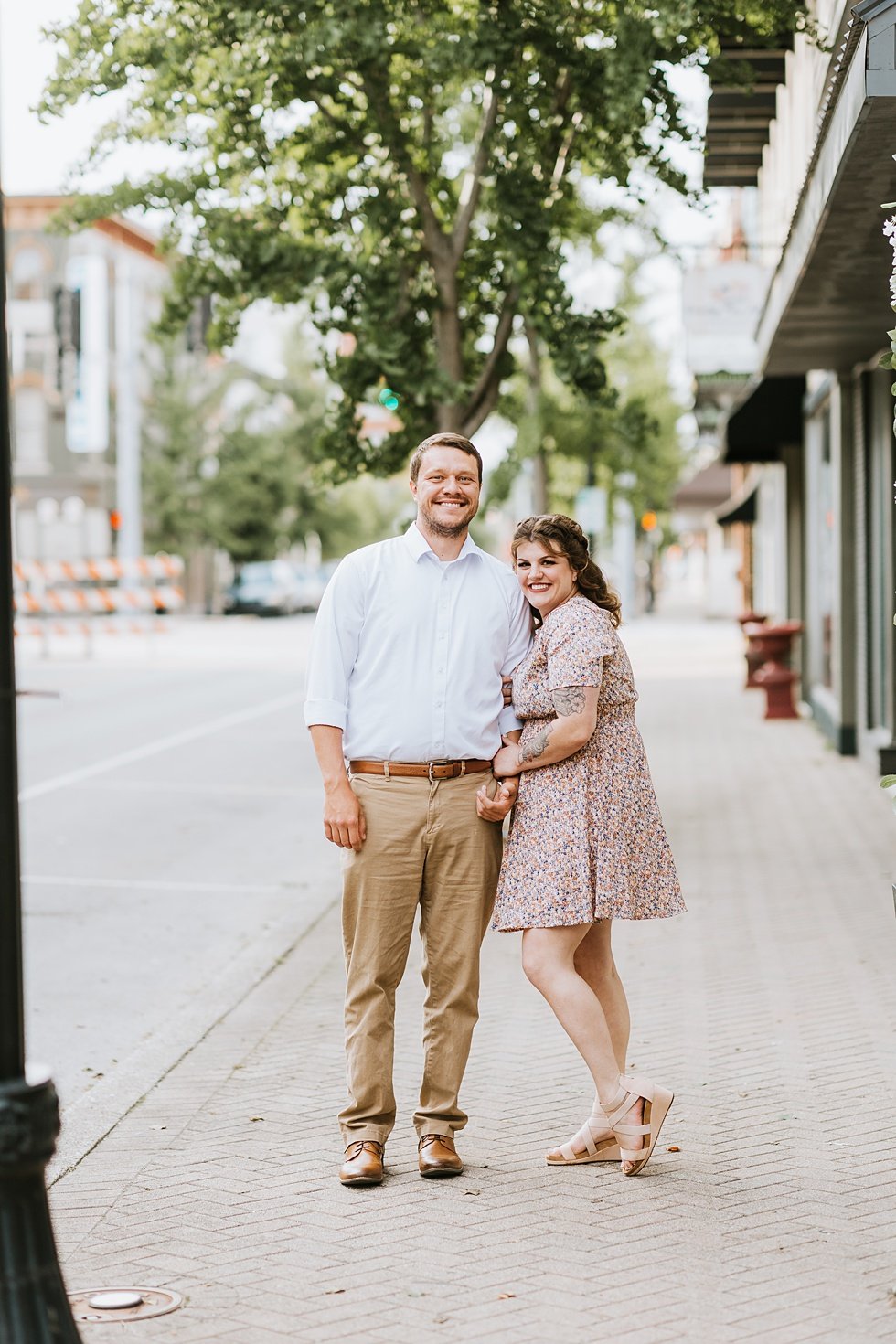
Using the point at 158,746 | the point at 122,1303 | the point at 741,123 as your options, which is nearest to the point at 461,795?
the point at 122,1303

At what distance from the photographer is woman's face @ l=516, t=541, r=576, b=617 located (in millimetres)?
4961

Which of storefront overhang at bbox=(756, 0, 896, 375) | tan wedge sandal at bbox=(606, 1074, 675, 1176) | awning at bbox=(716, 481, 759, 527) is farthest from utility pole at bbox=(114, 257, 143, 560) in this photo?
tan wedge sandal at bbox=(606, 1074, 675, 1176)

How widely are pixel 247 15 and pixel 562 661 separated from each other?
556 centimetres

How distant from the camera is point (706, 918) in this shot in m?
8.93

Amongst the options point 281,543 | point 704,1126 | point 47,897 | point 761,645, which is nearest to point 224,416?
point 281,543

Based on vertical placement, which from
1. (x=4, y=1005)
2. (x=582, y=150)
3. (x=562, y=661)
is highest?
(x=582, y=150)

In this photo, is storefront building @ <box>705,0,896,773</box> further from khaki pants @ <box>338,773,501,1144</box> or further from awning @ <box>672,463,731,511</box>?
awning @ <box>672,463,731,511</box>

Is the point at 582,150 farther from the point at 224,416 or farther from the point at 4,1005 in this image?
the point at 224,416

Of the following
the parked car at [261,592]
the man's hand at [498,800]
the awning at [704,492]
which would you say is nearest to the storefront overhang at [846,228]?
the man's hand at [498,800]

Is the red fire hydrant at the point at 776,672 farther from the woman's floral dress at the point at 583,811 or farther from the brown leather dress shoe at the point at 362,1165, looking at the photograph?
the brown leather dress shoe at the point at 362,1165

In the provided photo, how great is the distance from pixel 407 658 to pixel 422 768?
301mm

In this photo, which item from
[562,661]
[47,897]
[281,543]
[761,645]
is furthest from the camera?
[281,543]

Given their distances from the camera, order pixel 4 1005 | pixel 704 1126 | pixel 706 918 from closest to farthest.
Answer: pixel 4 1005, pixel 704 1126, pixel 706 918

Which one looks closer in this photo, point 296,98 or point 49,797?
point 296,98
